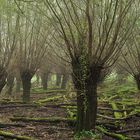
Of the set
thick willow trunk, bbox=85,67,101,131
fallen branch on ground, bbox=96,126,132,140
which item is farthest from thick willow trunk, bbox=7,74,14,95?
thick willow trunk, bbox=85,67,101,131

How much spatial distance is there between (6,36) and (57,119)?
18.3 ft

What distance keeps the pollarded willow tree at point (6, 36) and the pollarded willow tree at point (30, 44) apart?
67 centimetres

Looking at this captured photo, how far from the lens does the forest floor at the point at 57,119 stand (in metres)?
11.7

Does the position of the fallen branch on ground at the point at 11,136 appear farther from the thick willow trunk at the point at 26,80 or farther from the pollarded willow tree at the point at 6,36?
the thick willow trunk at the point at 26,80

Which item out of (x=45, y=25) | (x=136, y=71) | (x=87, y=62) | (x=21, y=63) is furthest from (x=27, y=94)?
(x=87, y=62)

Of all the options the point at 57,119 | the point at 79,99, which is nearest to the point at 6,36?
the point at 57,119

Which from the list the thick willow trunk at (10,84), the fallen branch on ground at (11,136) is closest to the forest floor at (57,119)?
the fallen branch on ground at (11,136)

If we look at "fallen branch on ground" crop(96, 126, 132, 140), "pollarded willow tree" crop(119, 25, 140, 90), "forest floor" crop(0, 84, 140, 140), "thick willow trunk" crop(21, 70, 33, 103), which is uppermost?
"pollarded willow tree" crop(119, 25, 140, 90)

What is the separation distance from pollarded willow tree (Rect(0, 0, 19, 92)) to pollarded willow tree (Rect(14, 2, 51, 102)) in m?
0.67

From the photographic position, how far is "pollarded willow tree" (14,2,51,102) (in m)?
17.7

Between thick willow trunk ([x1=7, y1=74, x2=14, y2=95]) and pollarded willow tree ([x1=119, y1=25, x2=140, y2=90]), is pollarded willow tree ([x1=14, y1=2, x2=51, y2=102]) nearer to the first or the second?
pollarded willow tree ([x1=119, y1=25, x2=140, y2=90])

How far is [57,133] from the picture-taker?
11695mm

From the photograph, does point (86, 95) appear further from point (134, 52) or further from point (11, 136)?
point (134, 52)

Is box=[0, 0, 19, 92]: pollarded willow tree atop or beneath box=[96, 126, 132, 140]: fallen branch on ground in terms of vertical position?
atop
